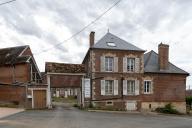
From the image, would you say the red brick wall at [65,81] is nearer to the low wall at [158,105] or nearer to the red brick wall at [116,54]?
the red brick wall at [116,54]

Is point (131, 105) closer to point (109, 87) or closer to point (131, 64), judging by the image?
point (109, 87)

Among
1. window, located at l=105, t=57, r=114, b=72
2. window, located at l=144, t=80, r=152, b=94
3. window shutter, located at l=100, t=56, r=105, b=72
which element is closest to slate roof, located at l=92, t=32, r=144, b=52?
window shutter, located at l=100, t=56, r=105, b=72

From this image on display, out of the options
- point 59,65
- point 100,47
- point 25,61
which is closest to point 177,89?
point 100,47

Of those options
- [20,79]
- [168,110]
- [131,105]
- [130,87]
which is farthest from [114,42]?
[20,79]

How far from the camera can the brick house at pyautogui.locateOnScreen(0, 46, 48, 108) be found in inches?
1055

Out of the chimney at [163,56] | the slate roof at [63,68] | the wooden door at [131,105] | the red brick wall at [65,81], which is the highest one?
the chimney at [163,56]

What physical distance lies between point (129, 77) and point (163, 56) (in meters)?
4.54

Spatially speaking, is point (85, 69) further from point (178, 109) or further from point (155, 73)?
point (178, 109)

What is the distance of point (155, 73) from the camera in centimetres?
2845

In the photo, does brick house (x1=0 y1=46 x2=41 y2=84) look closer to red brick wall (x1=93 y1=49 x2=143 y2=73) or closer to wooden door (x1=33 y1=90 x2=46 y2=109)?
wooden door (x1=33 y1=90 x2=46 y2=109)

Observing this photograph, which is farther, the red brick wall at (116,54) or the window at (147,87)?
the window at (147,87)

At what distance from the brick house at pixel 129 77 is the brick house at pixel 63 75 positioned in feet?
3.95

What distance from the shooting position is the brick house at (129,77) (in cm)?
2661

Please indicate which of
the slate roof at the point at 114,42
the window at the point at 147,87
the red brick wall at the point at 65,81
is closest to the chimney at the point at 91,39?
the slate roof at the point at 114,42
